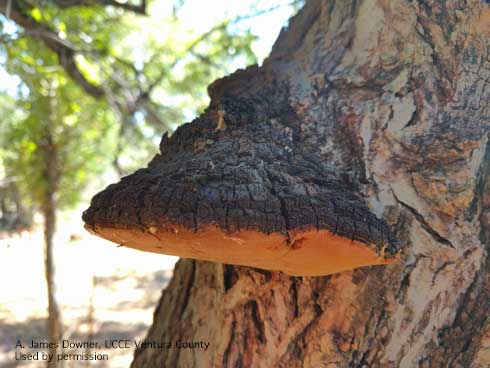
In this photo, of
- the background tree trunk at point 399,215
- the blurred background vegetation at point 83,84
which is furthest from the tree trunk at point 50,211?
the background tree trunk at point 399,215

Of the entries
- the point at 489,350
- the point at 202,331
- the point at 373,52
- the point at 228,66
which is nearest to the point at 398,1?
the point at 373,52

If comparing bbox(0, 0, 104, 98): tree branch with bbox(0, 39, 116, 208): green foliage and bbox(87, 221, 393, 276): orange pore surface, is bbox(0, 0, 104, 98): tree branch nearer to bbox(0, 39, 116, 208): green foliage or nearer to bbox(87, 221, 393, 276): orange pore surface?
bbox(0, 39, 116, 208): green foliage

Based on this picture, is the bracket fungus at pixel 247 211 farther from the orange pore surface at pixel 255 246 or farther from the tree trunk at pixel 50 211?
the tree trunk at pixel 50 211

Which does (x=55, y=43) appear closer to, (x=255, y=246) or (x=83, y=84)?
(x=83, y=84)

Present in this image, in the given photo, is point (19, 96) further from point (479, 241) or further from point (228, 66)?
point (479, 241)

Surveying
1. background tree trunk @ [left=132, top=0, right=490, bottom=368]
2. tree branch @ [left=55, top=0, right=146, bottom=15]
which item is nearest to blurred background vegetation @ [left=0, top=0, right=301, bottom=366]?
tree branch @ [left=55, top=0, right=146, bottom=15]

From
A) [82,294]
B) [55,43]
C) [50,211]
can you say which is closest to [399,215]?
[55,43]
